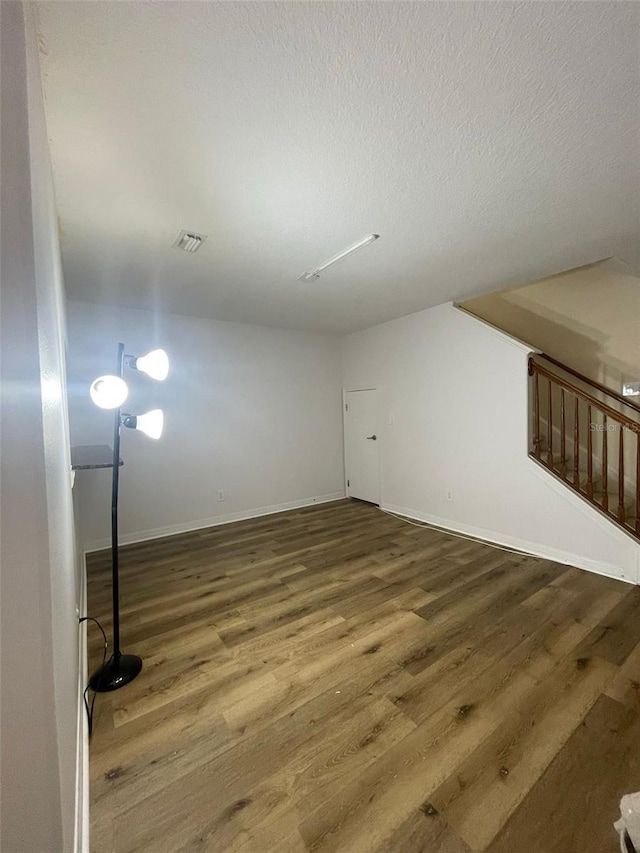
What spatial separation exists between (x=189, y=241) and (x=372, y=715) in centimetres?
302

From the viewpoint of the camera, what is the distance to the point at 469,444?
3818 millimetres

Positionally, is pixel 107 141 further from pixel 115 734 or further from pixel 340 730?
pixel 340 730

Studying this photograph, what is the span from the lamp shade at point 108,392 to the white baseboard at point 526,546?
3.65m

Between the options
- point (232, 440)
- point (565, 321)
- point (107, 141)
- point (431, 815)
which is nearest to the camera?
point (431, 815)

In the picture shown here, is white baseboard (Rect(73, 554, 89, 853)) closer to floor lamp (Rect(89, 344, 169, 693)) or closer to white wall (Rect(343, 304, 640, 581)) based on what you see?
floor lamp (Rect(89, 344, 169, 693))

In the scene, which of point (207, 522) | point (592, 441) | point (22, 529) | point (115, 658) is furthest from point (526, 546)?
point (22, 529)

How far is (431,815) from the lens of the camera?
1195 millimetres

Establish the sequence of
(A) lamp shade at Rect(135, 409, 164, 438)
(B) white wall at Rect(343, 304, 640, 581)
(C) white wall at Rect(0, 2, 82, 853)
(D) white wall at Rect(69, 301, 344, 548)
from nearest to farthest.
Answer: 1. (C) white wall at Rect(0, 2, 82, 853)
2. (A) lamp shade at Rect(135, 409, 164, 438)
3. (B) white wall at Rect(343, 304, 640, 581)
4. (D) white wall at Rect(69, 301, 344, 548)

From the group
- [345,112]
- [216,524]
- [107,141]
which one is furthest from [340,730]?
[216,524]

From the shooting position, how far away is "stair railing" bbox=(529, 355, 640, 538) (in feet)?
9.22

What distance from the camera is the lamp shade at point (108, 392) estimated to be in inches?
64.3

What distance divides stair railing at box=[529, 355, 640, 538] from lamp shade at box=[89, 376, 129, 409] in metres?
3.39

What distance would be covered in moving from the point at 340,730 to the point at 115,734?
1023mm

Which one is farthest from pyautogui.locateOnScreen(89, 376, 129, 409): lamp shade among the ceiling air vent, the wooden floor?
the wooden floor
